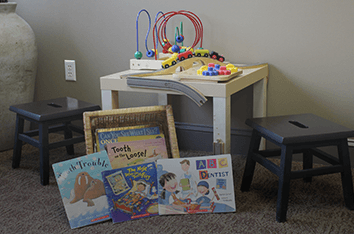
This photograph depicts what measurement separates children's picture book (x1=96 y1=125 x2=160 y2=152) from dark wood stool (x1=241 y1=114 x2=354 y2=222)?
0.37 m

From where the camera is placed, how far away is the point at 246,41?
5.17ft

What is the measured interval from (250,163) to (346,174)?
1.03 ft

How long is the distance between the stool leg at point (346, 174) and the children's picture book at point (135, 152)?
23.5 inches

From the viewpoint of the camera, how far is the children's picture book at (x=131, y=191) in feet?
3.84

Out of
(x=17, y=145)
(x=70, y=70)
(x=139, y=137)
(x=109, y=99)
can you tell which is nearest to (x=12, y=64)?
(x=70, y=70)

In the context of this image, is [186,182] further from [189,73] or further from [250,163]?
[189,73]

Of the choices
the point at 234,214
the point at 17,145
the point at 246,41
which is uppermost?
the point at 246,41

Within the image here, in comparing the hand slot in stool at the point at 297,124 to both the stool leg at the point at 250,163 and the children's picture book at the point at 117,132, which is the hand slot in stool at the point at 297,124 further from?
the children's picture book at the point at 117,132

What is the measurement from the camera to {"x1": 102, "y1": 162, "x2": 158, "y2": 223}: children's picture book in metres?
1.17

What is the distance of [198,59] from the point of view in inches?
54.3

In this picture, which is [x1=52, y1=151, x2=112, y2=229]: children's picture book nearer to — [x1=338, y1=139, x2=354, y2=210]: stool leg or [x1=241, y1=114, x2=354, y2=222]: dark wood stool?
[x1=241, y1=114, x2=354, y2=222]: dark wood stool

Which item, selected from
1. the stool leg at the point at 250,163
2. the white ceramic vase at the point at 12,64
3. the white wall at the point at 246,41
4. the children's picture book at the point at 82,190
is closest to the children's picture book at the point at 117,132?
the children's picture book at the point at 82,190

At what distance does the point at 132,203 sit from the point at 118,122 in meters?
0.32

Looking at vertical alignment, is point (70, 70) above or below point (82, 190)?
above
